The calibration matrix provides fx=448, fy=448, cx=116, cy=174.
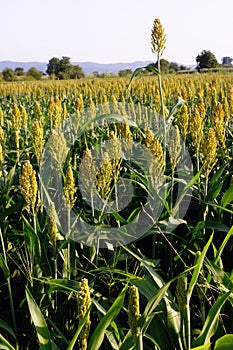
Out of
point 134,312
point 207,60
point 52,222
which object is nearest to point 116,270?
point 52,222

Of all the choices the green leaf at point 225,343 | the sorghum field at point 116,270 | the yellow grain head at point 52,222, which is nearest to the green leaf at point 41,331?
the sorghum field at point 116,270

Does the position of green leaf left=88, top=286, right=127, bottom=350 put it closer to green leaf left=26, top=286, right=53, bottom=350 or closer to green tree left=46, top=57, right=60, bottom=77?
green leaf left=26, top=286, right=53, bottom=350

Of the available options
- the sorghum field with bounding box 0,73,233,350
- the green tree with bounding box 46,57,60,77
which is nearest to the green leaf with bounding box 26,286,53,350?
the sorghum field with bounding box 0,73,233,350

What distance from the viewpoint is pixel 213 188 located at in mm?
1904

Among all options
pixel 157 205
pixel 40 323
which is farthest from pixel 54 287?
pixel 157 205

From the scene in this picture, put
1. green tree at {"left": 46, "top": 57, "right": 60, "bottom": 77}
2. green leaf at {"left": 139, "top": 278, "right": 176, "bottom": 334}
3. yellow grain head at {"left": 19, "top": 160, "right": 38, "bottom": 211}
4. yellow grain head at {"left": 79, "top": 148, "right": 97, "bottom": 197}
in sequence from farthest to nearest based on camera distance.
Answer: green tree at {"left": 46, "top": 57, "right": 60, "bottom": 77} → yellow grain head at {"left": 79, "top": 148, "right": 97, "bottom": 197} → yellow grain head at {"left": 19, "top": 160, "right": 38, "bottom": 211} → green leaf at {"left": 139, "top": 278, "right": 176, "bottom": 334}

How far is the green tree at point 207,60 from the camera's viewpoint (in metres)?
43.6

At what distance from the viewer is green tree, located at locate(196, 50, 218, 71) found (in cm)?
4356

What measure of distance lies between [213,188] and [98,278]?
2.09 feet

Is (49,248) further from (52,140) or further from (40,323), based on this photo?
(40,323)

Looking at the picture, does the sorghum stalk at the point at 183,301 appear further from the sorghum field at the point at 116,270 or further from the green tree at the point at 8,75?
the green tree at the point at 8,75

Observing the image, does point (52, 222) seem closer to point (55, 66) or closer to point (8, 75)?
point (8, 75)

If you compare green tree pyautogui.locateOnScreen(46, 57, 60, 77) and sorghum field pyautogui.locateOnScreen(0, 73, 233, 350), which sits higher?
green tree pyautogui.locateOnScreen(46, 57, 60, 77)

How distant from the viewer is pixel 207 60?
4409 centimetres
